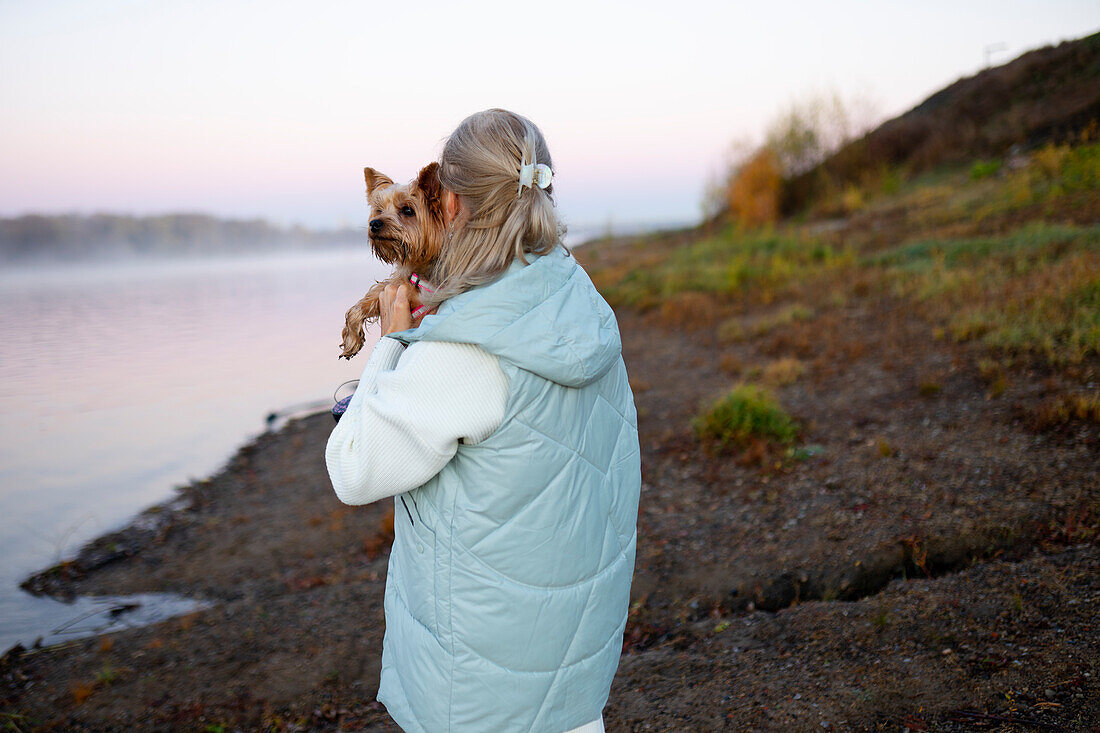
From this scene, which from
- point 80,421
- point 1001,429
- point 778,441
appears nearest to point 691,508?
point 778,441

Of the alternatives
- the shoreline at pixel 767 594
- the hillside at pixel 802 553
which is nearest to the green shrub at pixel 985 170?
the hillside at pixel 802 553

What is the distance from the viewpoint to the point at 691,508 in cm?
568

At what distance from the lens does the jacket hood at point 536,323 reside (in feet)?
4.74

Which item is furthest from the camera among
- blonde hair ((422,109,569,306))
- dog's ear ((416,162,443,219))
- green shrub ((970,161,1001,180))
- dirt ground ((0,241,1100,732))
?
green shrub ((970,161,1001,180))

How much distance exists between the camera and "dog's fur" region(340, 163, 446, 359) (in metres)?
2.07

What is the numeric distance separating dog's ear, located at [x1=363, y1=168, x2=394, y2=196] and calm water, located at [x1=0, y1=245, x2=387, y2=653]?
26 centimetres

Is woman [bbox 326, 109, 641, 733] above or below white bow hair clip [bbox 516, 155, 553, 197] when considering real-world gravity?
below

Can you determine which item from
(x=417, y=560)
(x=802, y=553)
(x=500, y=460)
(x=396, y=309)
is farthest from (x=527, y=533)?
(x=802, y=553)

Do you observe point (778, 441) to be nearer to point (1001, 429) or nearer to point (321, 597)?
point (1001, 429)

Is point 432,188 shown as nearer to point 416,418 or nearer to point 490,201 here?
point 490,201

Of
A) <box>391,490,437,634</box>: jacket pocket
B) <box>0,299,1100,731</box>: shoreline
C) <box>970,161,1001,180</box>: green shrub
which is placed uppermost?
<box>970,161,1001,180</box>: green shrub

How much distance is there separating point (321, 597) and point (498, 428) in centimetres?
460

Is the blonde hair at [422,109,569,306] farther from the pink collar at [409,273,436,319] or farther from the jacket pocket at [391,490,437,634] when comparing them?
the jacket pocket at [391,490,437,634]

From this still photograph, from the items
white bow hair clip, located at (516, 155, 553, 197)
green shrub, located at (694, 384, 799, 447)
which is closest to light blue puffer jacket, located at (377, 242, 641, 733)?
white bow hair clip, located at (516, 155, 553, 197)
